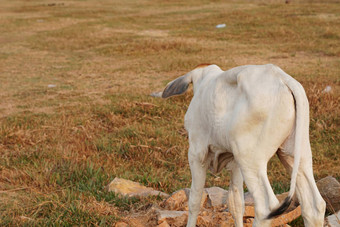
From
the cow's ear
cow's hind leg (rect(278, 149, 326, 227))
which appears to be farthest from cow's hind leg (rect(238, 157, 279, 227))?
the cow's ear

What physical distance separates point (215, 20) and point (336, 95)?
11.9 metres

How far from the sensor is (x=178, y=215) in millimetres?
3395

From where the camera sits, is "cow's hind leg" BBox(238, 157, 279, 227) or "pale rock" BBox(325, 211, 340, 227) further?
"pale rock" BBox(325, 211, 340, 227)

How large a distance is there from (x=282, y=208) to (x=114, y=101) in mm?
5509

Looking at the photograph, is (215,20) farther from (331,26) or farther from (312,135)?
(312,135)

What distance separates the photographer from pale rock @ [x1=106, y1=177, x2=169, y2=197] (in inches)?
152

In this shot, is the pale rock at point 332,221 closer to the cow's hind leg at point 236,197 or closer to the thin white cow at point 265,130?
the cow's hind leg at point 236,197

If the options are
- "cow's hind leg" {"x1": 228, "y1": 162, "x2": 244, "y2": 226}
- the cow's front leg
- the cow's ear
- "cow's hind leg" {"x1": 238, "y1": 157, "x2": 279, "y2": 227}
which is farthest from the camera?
the cow's ear

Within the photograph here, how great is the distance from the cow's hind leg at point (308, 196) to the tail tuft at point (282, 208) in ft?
0.79

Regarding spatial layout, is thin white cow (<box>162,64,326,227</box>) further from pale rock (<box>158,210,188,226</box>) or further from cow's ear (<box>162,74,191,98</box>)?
pale rock (<box>158,210,188,226</box>)

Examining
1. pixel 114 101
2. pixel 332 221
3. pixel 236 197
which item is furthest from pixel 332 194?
pixel 114 101

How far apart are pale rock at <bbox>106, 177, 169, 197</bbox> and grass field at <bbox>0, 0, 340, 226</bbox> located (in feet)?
0.31

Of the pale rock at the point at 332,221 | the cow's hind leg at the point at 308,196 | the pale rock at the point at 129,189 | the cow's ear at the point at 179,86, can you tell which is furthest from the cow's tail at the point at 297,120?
the pale rock at the point at 129,189

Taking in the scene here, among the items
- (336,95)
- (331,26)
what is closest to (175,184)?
(336,95)
